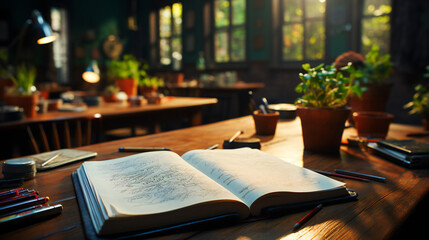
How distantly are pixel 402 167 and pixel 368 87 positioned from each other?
807 millimetres

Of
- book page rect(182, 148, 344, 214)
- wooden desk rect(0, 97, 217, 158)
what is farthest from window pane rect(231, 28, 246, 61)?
book page rect(182, 148, 344, 214)

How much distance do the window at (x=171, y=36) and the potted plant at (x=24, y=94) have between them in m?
6.41

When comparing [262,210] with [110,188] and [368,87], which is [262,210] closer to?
[110,188]

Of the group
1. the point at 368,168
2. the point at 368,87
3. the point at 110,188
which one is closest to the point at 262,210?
the point at 110,188

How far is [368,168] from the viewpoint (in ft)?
3.01

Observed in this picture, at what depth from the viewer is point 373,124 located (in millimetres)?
1275

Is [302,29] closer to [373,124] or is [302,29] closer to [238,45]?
[238,45]

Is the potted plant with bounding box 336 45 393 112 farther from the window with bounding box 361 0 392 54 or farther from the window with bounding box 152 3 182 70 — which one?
the window with bounding box 152 3 182 70

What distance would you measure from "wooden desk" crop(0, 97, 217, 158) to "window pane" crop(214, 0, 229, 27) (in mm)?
4552

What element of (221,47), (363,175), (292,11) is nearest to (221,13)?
(221,47)

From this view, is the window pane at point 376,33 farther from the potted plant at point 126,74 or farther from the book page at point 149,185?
the book page at point 149,185

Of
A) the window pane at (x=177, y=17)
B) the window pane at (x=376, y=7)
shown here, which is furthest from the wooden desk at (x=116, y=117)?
the window pane at (x=177, y=17)

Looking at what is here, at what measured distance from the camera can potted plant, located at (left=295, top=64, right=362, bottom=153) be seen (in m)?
1.05

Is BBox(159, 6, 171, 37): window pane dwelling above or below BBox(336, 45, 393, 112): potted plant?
above
